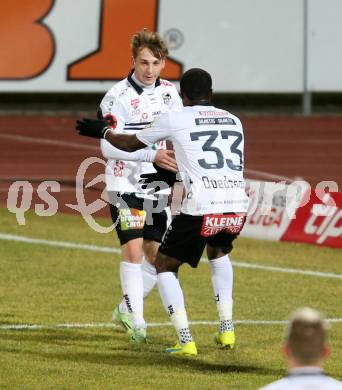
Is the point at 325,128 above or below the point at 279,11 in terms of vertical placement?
below

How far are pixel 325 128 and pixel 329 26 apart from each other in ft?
7.36

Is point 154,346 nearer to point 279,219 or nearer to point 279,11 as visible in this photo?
point 279,219

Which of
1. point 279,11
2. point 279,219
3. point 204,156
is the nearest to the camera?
point 204,156

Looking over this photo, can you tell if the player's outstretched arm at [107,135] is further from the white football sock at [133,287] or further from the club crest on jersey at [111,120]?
the white football sock at [133,287]

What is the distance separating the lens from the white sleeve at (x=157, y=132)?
9.48 meters

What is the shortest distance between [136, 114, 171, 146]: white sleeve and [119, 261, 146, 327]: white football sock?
1.39 m

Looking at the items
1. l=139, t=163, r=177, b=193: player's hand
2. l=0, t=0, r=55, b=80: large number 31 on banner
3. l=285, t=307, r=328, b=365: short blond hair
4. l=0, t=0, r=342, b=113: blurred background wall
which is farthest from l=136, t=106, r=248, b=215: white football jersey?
l=0, t=0, r=55, b=80: large number 31 on banner

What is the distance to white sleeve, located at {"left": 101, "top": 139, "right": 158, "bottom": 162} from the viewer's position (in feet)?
32.7

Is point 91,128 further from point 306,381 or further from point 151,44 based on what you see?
point 306,381

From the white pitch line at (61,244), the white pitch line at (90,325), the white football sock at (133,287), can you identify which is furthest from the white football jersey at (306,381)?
the white pitch line at (61,244)

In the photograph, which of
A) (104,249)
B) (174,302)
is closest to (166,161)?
(174,302)

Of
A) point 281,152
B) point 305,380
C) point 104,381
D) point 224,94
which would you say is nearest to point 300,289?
point 104,381

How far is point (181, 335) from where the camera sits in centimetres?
965

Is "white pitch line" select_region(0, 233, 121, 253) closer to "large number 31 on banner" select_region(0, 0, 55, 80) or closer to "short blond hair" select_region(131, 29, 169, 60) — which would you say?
"short blond hair" select_region(131, 29, 169, 60)
